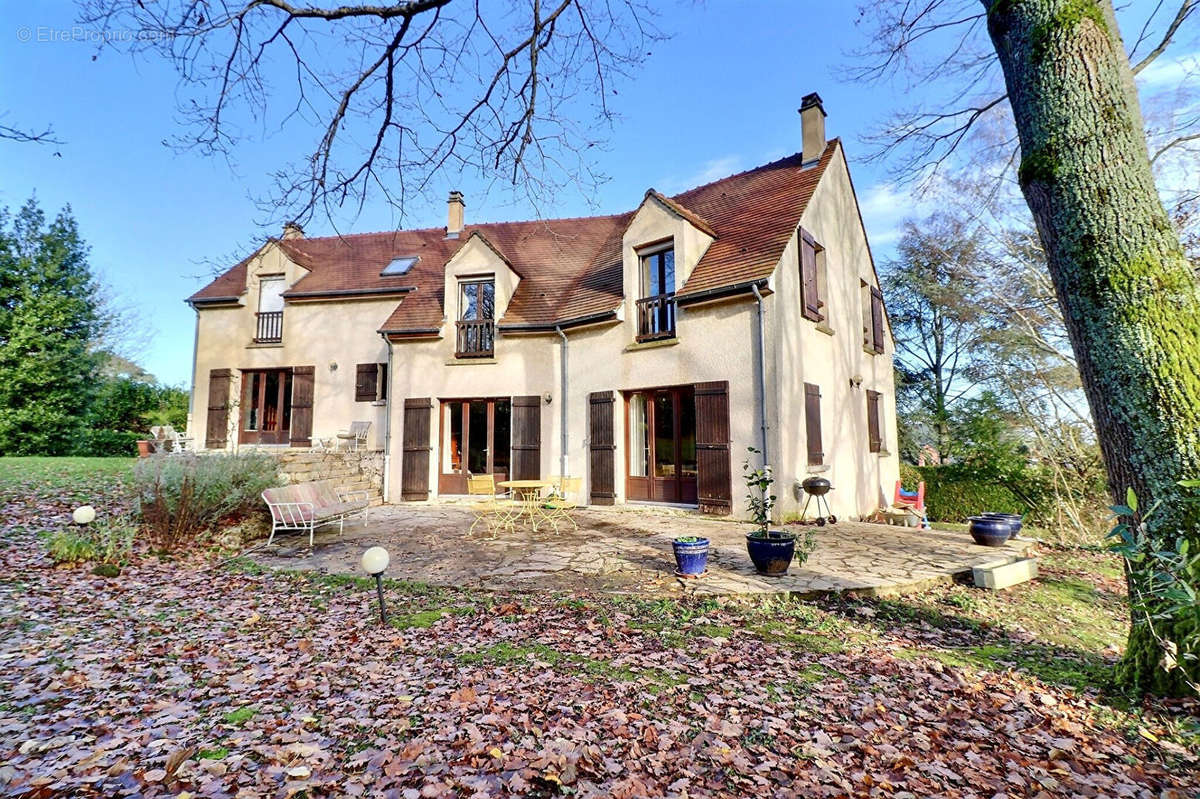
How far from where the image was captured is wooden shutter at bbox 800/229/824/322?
380 inches

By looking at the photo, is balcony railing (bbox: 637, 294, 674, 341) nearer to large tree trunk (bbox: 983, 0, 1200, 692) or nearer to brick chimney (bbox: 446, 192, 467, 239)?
large tree trunk (bbox: 983, 0, 1200, 692)

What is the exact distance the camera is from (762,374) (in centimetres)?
889

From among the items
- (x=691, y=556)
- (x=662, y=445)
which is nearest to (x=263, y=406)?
(x=662, y=445)

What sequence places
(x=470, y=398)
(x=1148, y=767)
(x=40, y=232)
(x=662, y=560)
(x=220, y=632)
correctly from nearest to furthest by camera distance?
(x=1148, y=767), (x=220, y=632), (x=662, y=560), (x=470, y=398), (x=40, y=232)

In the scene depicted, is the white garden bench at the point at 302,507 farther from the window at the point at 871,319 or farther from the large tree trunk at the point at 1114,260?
the window at the point at 871,319

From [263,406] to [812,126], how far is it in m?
16.3

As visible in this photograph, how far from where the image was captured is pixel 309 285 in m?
15.0

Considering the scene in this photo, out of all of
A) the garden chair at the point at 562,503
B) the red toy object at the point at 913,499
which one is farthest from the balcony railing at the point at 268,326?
the red toy object at the point at 913,499

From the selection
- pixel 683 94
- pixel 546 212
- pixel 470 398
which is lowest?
pixel 470 398

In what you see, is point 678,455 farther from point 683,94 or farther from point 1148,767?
point 1148,767

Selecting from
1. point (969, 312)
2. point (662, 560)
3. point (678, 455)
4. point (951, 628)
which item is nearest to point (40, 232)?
point (678, 455)

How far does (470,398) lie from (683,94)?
8174 mm

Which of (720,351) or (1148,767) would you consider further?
(720,351)

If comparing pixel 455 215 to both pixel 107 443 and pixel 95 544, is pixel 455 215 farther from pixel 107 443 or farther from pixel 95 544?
pixel 107 443
